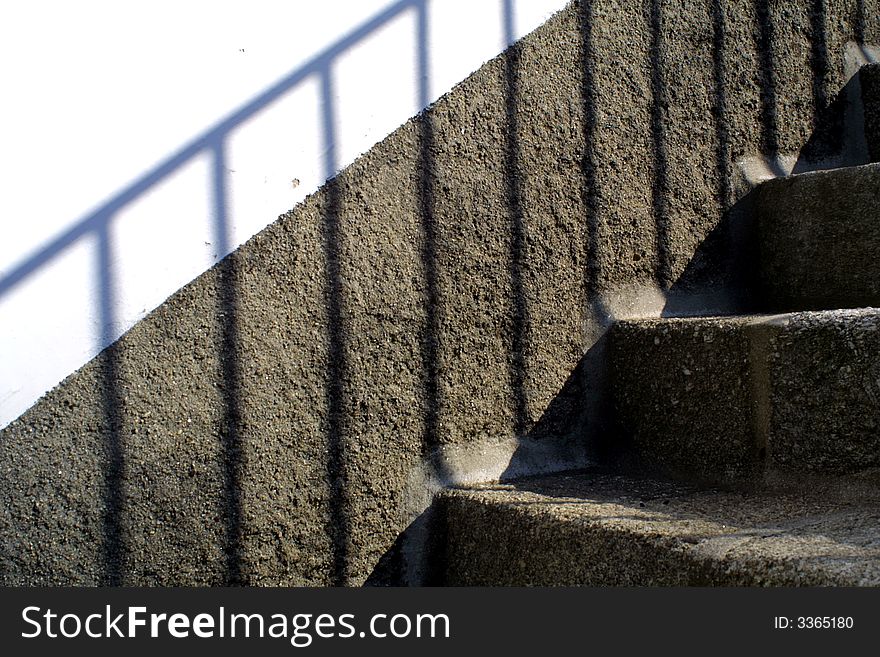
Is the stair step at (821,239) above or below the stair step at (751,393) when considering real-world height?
above

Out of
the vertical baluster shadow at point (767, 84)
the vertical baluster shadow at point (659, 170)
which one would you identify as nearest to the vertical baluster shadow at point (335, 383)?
the vertical baluster shadow at point (659, 170)

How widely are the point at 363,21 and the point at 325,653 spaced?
39.6 inches

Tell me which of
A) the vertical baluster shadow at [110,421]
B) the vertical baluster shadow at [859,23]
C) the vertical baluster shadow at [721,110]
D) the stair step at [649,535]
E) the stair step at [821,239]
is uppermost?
the vertical baluster shadow at [859,23]

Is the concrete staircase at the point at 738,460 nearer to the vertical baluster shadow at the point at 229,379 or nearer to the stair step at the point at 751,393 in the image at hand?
the stair step at the point at 751,393

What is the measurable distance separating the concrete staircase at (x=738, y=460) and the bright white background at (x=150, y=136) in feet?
2.00

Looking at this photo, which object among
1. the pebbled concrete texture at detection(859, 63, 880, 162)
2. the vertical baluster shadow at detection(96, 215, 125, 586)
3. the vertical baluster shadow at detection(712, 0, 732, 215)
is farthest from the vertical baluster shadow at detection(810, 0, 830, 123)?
the vertical baluster shadow at detection(96, 215, 125, 586)

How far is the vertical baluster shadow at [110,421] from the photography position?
47.2 inches

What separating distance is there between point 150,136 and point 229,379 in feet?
1.23

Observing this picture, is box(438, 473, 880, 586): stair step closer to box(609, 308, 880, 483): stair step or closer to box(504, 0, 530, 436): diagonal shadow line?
box(609, 308, 880, 483): stair step

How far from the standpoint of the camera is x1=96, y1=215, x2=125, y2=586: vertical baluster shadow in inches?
47.2

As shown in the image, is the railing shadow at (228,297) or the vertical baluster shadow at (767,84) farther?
the vertical baluster shadow at (767,84)

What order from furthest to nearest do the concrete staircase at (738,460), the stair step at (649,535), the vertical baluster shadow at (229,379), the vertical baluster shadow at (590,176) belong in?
the vertical baluster shadow at (590,176) < the vertical baluster shadow at (229,379) < the concrete staircase at (738,460) < the stair step at (649,535)

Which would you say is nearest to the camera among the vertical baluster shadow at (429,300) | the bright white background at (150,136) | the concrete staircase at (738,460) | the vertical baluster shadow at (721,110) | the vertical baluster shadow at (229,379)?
the concrete staircase at (738,460)

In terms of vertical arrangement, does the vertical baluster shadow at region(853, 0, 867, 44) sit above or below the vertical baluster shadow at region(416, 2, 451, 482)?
above
